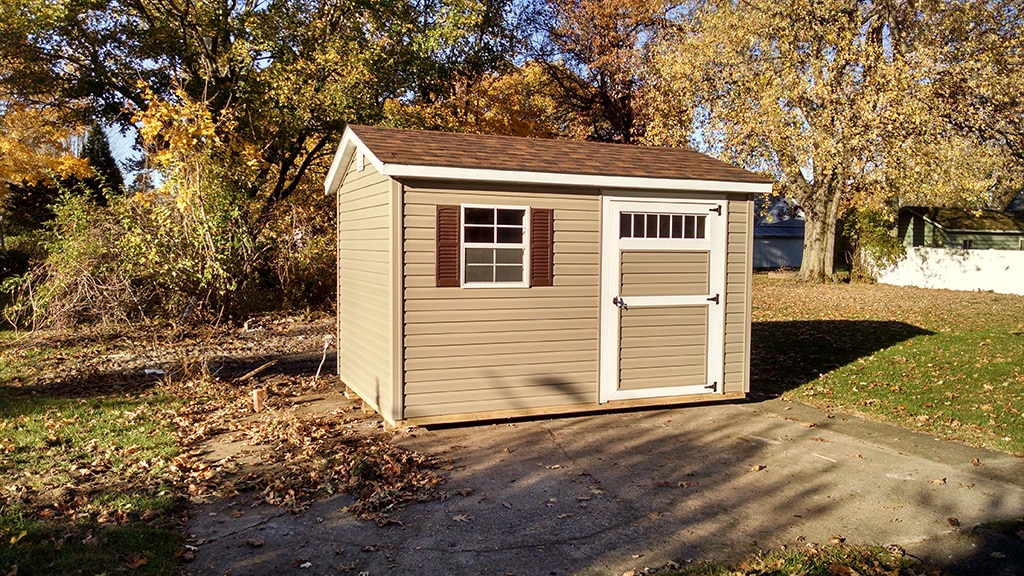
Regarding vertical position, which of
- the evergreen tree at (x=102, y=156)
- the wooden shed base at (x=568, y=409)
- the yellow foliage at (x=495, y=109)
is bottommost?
the wooden shed base at (x=568, y=409)

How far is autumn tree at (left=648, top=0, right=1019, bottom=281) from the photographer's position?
626 inches

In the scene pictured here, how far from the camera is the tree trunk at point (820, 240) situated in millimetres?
24250

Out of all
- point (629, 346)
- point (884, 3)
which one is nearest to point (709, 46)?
point (884, 3)

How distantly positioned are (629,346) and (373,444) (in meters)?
2.93

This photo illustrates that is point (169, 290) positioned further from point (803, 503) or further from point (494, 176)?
point (803, 503)

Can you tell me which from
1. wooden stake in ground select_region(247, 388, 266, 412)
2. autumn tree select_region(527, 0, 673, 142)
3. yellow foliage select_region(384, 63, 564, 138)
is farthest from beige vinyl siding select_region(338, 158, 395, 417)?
autumn tree select_region(527, 0, 673, 142)

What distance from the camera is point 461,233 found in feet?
23.6

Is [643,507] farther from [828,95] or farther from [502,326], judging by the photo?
[828,95]

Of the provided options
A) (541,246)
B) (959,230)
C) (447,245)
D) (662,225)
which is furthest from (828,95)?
(959,230)

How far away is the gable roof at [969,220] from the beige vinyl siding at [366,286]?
26485 millimetres

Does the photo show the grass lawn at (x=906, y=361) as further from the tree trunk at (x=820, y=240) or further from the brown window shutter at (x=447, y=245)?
the tree trunk at (x=820, y=240)

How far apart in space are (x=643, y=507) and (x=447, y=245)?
3.18 m

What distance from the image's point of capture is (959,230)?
2795cm

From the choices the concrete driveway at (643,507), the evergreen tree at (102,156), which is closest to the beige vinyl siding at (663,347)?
the concrete driveway at (643,507)
